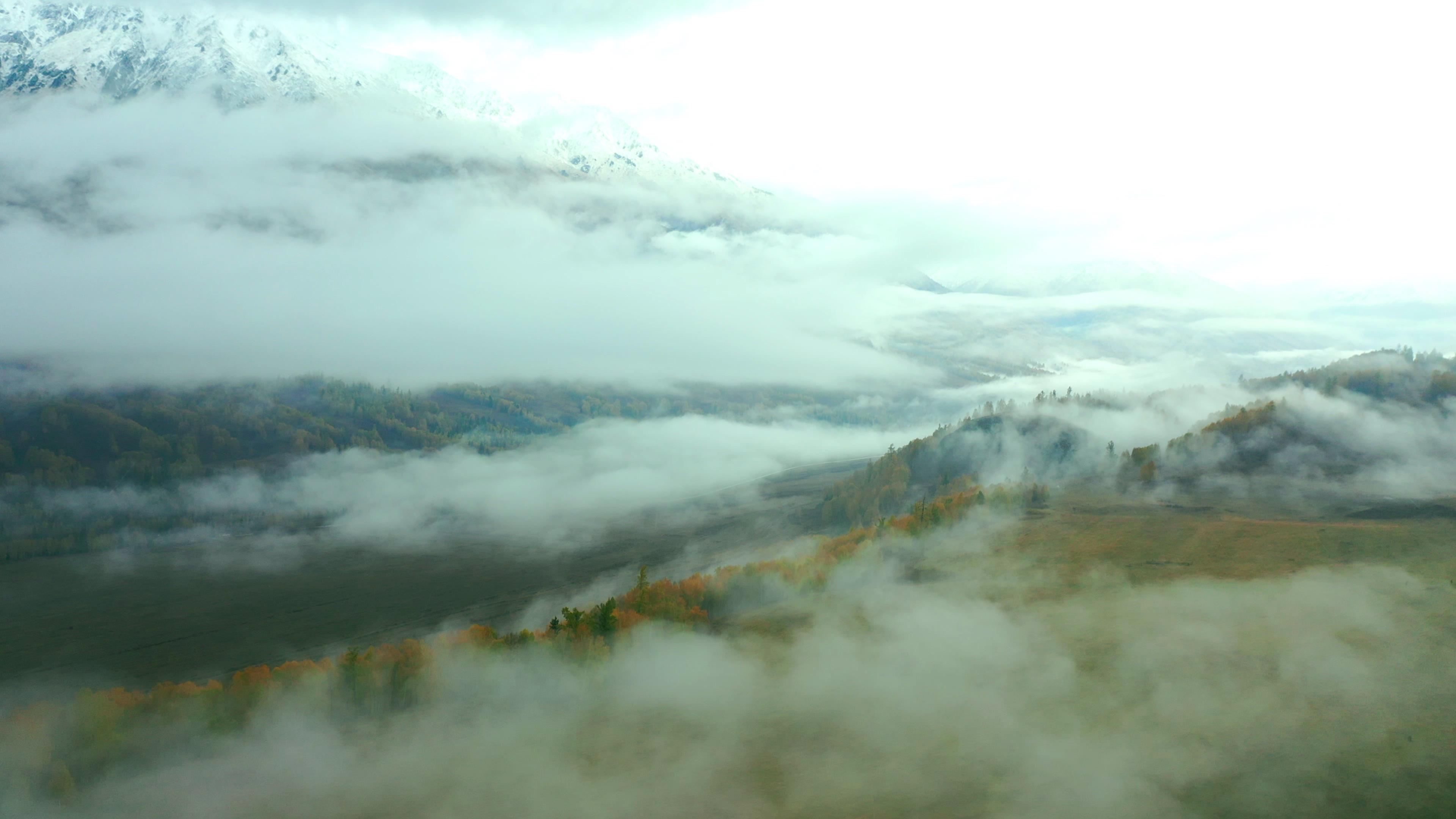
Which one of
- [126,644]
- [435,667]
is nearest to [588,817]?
[435,667]

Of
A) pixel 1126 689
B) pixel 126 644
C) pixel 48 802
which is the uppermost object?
pixel 1126 689

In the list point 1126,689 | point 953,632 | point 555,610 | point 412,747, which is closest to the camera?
point 1126,689

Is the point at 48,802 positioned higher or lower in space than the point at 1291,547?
lower

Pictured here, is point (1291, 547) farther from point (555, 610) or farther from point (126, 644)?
point (126, 644)

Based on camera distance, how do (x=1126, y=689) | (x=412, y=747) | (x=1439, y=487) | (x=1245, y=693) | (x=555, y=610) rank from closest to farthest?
1. (x=1245, y=693)
2. (x=1126, y=689)
3. (x=412, y=747)
4. (x=1439, y=487)
5. (x=555, y=610)

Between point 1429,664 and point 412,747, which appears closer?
point 1429,664

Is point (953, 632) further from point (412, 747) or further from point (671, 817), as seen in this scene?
point (412, 747)
